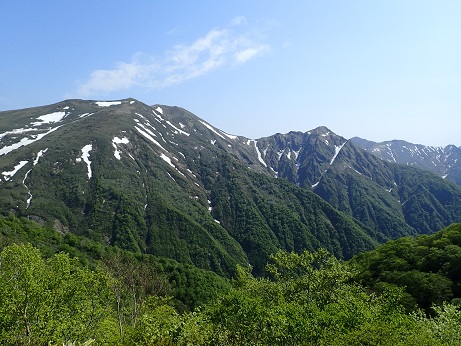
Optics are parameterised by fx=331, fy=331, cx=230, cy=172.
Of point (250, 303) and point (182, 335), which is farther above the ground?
point (182, 335)

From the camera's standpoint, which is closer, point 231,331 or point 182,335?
point 182,335

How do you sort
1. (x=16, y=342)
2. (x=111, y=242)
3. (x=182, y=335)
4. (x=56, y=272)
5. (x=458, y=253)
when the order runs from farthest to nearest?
(x=111, y=242), (x=458, y=253), (x=56, y=272), (x=16, y=342), (x=182, y=335)

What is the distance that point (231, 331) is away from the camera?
32.7 m

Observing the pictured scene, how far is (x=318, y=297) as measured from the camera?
161ft

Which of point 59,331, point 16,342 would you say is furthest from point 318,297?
point 16,342

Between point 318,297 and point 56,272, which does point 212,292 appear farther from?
point 56,272

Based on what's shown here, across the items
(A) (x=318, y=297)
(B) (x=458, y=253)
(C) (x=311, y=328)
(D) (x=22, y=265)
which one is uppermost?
(D) (x=22, y=265)

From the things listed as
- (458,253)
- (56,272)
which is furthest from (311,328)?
(458,253)

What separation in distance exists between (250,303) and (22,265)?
79.3 ft

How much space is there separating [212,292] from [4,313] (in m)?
115

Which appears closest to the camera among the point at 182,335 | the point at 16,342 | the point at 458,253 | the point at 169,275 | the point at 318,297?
the point at 182,335

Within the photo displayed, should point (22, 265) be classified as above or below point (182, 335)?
above

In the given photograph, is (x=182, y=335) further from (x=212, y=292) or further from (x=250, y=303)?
(x=212, y=292)

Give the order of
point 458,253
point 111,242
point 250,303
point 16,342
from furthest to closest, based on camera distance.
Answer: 1. point 111,242
2. point 458,253
3. point 250,303
4. point 16,342
